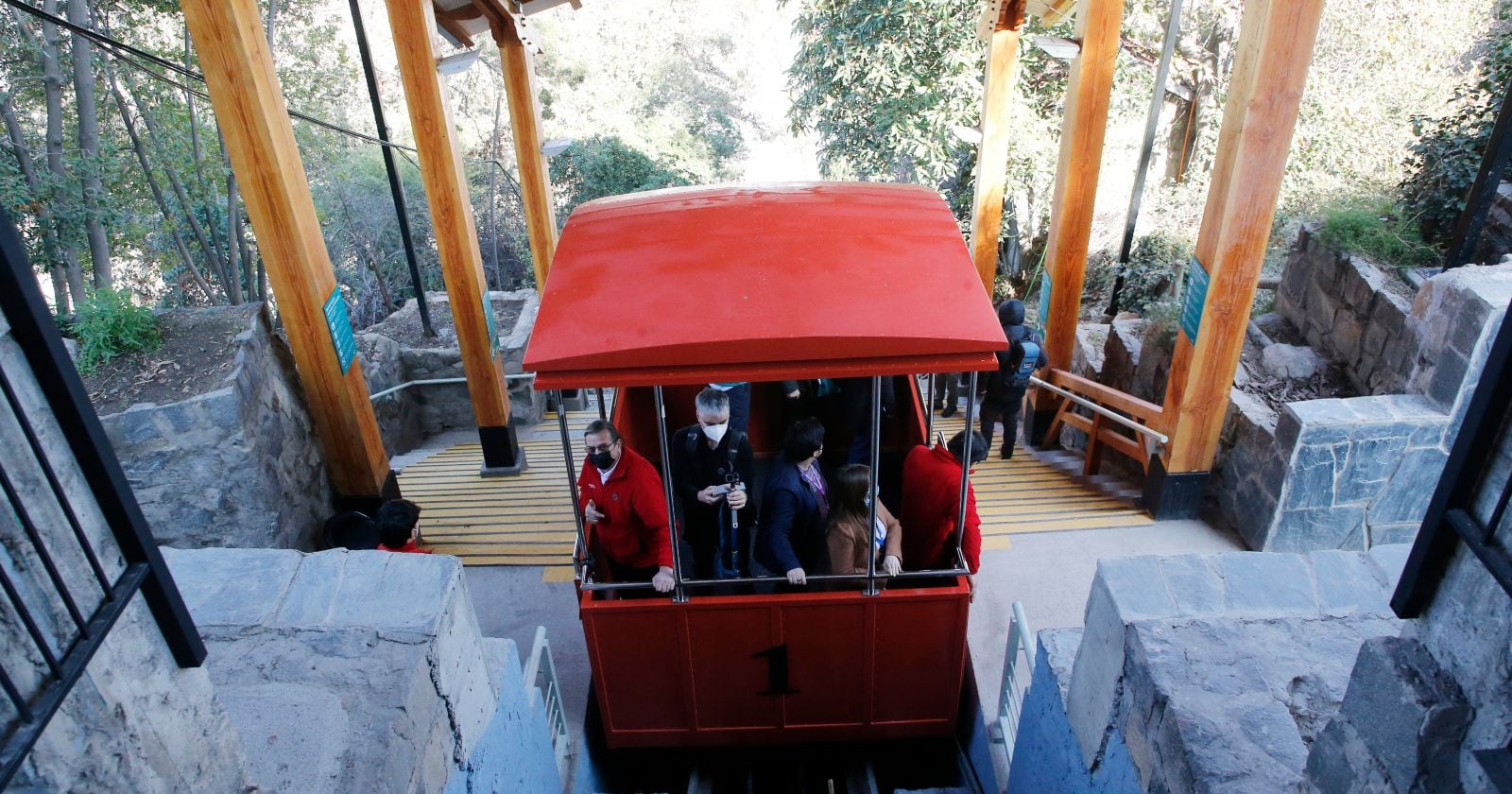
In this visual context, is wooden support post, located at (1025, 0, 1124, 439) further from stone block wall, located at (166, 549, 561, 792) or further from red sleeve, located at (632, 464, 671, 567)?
stone block wall, located at (166, 549, 561, 792)

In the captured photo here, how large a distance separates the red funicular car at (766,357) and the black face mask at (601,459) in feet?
0.83

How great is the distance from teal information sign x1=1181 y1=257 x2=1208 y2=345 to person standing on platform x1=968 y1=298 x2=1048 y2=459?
4.04ft

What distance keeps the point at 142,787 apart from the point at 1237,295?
589 centimetres

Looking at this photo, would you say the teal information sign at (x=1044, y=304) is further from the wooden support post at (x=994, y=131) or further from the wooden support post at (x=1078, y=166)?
the wooden support post at (x=994, y=131)

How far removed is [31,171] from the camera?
1052 centimetres

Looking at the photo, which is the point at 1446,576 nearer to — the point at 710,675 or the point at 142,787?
the point at 142,787

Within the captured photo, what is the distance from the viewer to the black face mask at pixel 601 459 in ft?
12.5

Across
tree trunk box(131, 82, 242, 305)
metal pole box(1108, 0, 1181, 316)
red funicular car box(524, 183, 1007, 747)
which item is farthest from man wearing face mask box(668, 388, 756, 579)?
tree trunk box(131, 82, 242, 305)

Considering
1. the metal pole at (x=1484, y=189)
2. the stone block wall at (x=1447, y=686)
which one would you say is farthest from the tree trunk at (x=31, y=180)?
the metal pole at (x=1484, y=189)

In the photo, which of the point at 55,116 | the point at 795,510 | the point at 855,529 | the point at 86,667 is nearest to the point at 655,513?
the point at 795,510

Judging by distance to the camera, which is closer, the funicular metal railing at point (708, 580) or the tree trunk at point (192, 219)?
the funicular metal railing at point (708, 580)

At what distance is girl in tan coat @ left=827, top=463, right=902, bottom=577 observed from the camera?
3.66 m

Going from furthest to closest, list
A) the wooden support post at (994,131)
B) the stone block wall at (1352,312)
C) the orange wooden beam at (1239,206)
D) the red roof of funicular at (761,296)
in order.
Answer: the wooden support post at (994,131), the stone block wall at (1352,312), the orange wooden beam at (1239,206), the red roof of funicular at (761,296)

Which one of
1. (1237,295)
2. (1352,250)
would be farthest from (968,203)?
(1237,295)
